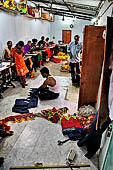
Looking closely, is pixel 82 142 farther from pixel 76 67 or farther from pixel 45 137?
pixel 76 67

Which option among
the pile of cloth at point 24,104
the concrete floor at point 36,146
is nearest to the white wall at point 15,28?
the pile of cloth at point 24,104

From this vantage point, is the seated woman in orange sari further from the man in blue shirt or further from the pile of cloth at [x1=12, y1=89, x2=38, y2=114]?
the man in blue shirt

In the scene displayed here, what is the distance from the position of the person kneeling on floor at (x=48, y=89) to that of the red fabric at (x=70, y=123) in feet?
3.47

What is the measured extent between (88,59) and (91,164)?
6.15ft

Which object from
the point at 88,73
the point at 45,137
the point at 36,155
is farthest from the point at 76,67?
the point at 36,155

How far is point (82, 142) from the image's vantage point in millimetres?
2354

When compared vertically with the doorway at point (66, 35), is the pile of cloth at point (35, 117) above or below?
below

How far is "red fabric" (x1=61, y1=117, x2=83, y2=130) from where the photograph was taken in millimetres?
2839

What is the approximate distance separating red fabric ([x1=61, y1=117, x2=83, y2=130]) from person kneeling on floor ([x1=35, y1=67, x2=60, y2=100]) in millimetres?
1059

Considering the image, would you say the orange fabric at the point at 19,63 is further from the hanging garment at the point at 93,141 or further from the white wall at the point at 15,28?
the hanging garment at the point at 93,141

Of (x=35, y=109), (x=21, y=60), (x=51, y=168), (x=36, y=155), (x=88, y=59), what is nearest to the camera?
(x=51, y=168)

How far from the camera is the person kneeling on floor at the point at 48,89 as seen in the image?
12.5 feet

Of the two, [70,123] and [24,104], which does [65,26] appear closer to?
[24,104]

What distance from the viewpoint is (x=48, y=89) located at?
3.98 metres
